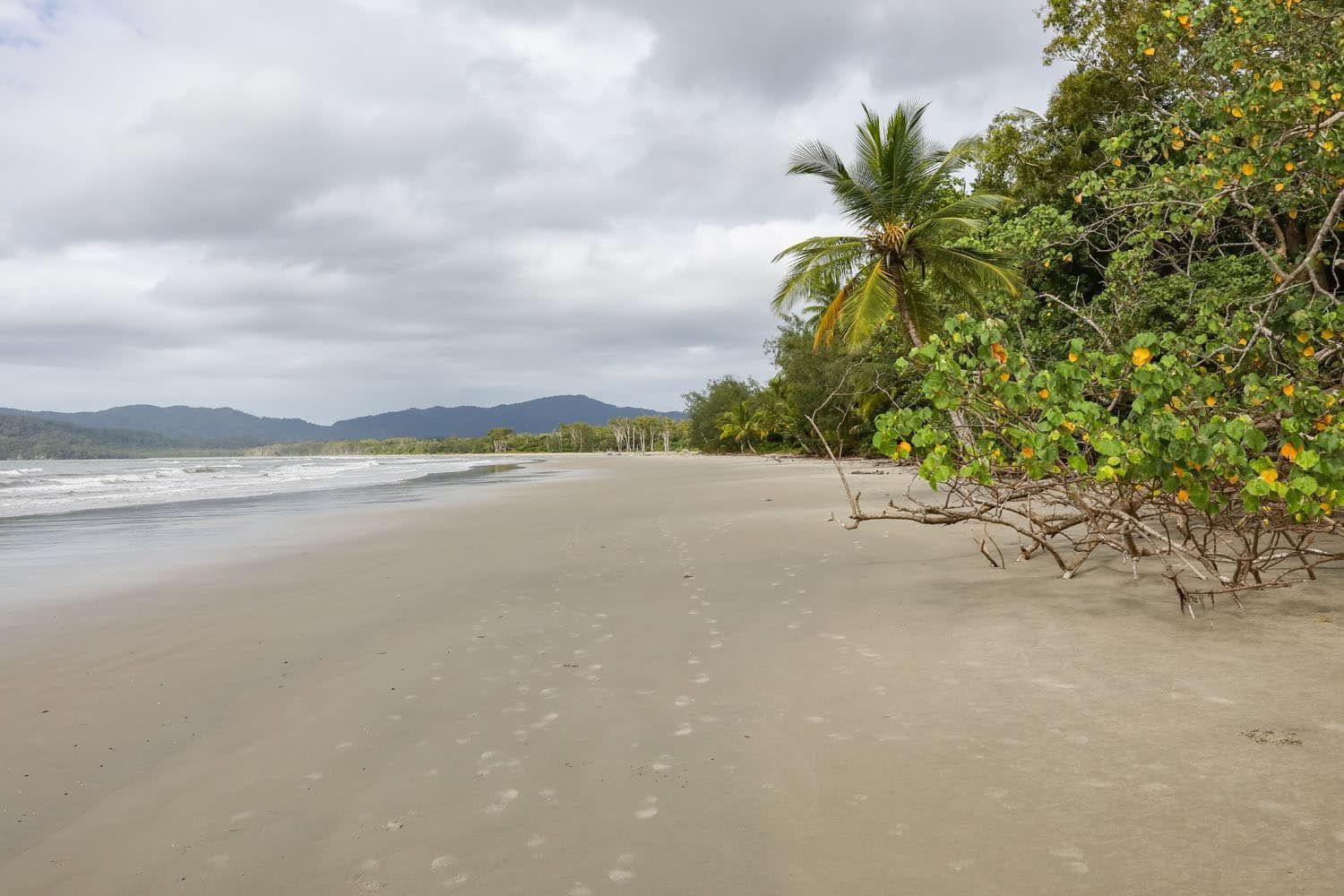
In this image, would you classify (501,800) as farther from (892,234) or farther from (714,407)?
(714,407)

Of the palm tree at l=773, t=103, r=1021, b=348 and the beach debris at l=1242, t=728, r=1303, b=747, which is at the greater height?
the palm tree at l=773, t=103, r=1021, b=348

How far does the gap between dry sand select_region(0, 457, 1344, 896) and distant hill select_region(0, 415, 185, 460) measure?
14010 centimetres

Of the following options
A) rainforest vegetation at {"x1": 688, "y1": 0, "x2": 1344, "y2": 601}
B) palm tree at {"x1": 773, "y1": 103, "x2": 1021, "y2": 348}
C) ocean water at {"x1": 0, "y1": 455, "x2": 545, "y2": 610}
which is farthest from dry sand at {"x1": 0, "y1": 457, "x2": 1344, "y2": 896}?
palm tree at {"x1": 773, "y1": 103, "x2": 1021, "y2": 348}

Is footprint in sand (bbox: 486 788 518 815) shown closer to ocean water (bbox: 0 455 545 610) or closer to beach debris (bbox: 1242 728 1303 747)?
beach debris (bbox: 1242 728 1303 747)

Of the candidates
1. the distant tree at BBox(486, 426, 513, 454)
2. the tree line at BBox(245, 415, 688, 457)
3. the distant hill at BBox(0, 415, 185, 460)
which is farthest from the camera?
the distant tree at BBox(486, 426, 513, 454)

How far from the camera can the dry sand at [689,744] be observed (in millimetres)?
2342

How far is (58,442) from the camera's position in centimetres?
12225

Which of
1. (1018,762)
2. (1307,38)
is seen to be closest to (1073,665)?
(1018,762)

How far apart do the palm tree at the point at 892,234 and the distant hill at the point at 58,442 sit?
445 ft

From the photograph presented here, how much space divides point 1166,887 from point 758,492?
48.9ft

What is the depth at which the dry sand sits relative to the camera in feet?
7.68

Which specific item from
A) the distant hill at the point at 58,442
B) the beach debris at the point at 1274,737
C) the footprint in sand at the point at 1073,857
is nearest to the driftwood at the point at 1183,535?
the beach debris at the point at 1274,737

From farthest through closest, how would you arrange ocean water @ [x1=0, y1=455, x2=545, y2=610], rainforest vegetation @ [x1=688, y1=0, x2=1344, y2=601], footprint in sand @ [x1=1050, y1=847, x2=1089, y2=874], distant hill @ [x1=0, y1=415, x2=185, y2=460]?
distant hill @ [x1=0, y1=415, x2=185, y2=460] → ocean water @ [x1=0, y1=455, x2=545, y2=610] → rainforest vegetation @ [x1=688, y1=0, x2=1344, y2=601] → footprint in sand @ [x1=1050, y1=847, x2=1089, y2=874]

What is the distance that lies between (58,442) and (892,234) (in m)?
149
